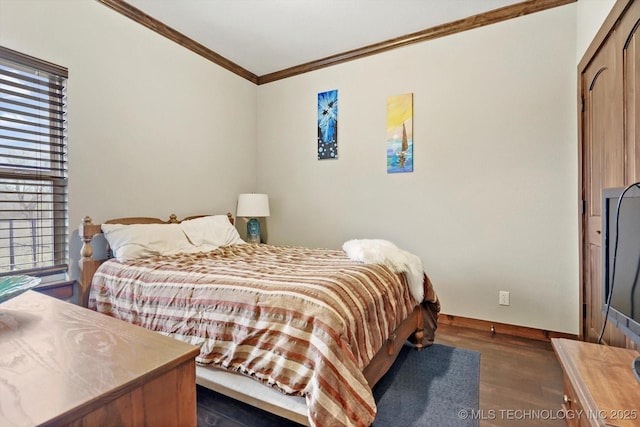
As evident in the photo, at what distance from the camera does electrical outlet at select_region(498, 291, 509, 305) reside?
2.72 metres

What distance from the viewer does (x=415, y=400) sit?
5.76 ft

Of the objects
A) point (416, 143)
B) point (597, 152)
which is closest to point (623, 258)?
point (597, 152)

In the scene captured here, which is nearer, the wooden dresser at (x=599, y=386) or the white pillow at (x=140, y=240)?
the wooden dresser at (x=599, y=386)

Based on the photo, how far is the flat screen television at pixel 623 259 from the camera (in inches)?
41.3

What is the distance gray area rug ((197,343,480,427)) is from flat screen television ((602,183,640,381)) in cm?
87

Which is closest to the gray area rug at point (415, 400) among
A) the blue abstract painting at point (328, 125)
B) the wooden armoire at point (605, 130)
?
the wooden armoire at point (605, 130)

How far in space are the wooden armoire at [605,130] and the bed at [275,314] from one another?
1002 millimetres

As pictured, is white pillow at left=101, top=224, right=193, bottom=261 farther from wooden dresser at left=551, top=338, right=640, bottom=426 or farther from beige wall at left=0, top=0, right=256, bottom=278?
wooden dresser at left=551, top=338, right=640, bottom=426

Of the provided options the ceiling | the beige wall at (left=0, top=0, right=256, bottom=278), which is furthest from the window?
the ceiling

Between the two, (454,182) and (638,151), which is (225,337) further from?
(454,182)

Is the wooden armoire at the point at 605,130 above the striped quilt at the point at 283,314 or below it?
above

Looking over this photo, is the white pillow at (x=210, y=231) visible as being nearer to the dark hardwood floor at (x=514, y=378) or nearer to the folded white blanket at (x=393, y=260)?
the folded white blanket at (x=393, y=260)

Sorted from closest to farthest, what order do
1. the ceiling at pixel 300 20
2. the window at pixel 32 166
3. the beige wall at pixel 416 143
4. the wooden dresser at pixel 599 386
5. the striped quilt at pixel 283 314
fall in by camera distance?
the wooden dresser at pixel 599 386
the striped quilt at pixel 283 314
the window at pixel 32 166
the beige wall at pixel 416 143
the ceiling at pixel 300 20

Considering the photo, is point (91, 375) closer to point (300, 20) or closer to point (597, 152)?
point (597, 152)
